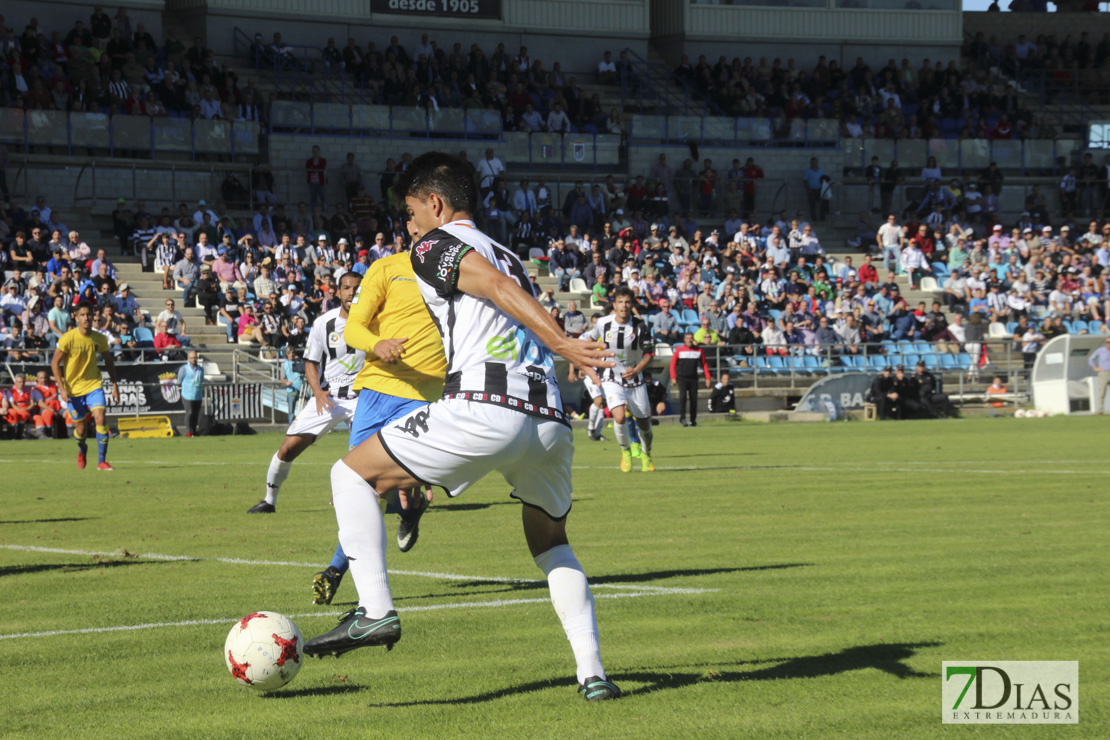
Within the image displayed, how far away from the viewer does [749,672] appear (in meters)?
6.04

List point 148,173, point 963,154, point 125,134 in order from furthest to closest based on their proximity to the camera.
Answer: point 963,154 → point 148,173 → point 125,134

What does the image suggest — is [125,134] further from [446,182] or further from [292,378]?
[446,182]

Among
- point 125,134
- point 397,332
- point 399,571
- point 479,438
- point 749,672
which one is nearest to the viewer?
point 479,438

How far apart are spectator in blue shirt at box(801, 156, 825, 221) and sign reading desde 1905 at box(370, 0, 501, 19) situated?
39.4 feet

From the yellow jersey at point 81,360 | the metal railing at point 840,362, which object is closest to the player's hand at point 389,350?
the yellow jersey at point 81,360

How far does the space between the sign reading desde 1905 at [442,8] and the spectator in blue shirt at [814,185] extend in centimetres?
1200

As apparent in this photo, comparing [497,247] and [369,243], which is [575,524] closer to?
[497,247]

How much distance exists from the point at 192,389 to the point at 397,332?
22.1 m

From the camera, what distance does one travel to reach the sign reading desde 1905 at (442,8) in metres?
44.7

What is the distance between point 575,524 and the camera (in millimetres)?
12336

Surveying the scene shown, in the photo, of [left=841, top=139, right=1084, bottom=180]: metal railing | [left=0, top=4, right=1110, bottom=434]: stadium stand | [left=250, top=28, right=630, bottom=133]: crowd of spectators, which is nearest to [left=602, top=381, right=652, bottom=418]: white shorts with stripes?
[left=0, top=4, right=1110, bottom=434]: stadium stand

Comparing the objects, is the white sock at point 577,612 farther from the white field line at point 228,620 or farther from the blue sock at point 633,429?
the blue sock at point 633,429

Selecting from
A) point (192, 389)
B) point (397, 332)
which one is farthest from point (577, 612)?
point (192, 389)

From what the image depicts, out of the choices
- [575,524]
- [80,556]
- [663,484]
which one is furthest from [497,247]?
[663,484]
